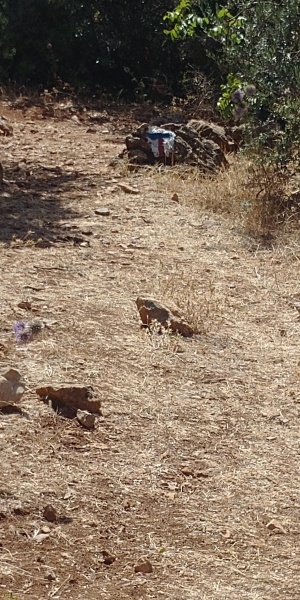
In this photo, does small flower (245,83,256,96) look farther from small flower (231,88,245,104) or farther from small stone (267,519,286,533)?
small stone (267,519,286,533)

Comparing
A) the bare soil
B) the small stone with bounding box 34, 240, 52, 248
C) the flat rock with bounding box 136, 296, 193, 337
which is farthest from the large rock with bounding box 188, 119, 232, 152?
the flat rock with bounding box 136, 296, 193, 337

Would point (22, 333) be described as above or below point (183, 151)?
below

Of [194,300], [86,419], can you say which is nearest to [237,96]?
[194,300]

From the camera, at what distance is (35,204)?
7109 mm

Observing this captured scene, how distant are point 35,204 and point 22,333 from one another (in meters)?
2.48

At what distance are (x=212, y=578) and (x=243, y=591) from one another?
0.36 feet

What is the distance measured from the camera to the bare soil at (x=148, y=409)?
3.29m

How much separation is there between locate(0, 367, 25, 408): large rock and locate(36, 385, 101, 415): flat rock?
99 millimetres

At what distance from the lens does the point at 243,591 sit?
319 centimetres

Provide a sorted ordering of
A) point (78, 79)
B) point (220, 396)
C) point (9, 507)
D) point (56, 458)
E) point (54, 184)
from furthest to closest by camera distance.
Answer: point (78, 79)
point (54, 184)
point (220, 396)
point (56, 458)
point (9, 507)

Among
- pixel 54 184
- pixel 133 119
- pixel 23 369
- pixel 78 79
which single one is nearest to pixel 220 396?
pixel 23 369

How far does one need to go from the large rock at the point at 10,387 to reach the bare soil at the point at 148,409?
2.5 inches

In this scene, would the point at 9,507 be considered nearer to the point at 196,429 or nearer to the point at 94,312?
the point at 196,429

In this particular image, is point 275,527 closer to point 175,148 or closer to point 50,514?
point 50,514
